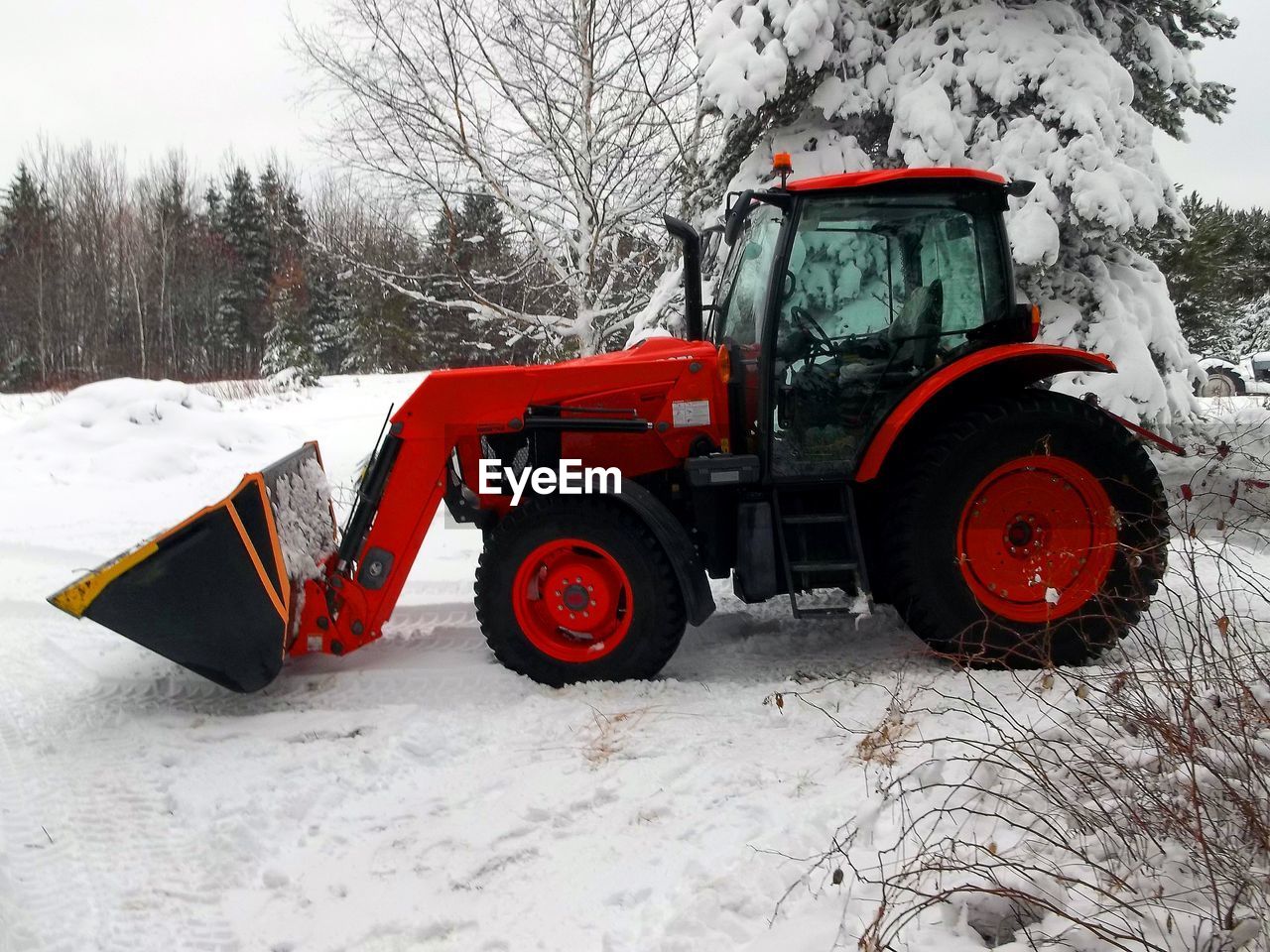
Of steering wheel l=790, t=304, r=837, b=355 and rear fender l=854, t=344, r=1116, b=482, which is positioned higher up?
steering wheel l=790, t=304, r=837, b=355

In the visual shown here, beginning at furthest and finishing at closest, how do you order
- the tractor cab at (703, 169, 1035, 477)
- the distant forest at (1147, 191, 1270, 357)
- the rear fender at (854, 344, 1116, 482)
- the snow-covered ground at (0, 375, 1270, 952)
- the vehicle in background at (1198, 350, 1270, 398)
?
the vehicle in background at (1198, 350, 1270, 398), the distant forest at (1147, 191, 1270, 357), the tractor cab at (703, 169, 1035, 477), the rear fender at (854, 344, 1116, 482), the snow-covered ground at (0, 375, 1270, 952)

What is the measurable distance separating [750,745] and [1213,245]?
41.2 feet

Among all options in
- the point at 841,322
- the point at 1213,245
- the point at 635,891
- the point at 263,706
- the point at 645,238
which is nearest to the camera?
the point at 635,891

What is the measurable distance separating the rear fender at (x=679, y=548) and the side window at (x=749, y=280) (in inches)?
36.0

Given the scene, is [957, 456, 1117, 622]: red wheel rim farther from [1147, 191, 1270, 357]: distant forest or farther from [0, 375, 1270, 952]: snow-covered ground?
[1147, 191, 1270, 357]: distant forest

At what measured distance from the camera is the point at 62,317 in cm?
3588

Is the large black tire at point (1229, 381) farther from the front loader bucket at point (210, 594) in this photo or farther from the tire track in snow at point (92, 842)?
the tire track in snow at point (92, 842)

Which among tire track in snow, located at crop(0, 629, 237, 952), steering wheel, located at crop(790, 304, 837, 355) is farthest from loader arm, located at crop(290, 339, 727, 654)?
tire track in snow, located at crop(0, 629, 237, 952)

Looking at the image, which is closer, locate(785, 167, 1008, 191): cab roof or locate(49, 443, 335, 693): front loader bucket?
locate(49, 443, 335, 693): front loader bucket

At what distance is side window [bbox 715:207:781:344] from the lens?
4.04m

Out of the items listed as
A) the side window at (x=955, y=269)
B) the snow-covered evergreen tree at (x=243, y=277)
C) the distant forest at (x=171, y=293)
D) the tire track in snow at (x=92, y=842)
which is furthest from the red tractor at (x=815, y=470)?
the snow-covered evergreen tree at (x=243, y=277)

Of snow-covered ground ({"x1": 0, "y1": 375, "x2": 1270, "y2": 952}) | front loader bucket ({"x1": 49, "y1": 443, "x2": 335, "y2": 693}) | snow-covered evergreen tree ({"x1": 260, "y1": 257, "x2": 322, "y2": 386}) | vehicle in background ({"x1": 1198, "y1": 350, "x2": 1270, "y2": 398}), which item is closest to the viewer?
snow-covered ground ({"x1": 0, "y1": 375, "x2": 1270, "y2": 952})

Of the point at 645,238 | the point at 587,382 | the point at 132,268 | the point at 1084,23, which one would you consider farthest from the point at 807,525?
the point at 132,268

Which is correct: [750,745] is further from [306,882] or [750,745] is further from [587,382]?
[587,382]
